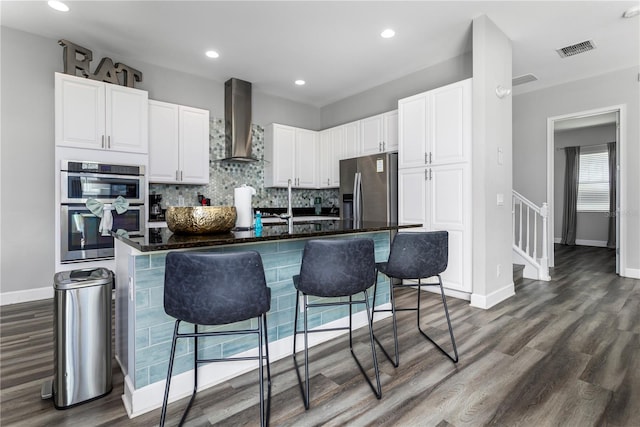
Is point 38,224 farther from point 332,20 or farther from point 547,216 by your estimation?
point 547,216

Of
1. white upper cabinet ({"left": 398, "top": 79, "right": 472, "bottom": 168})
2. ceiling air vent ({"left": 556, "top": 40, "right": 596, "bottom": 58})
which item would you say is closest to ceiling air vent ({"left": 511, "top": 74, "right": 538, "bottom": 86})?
ceiling air vent ({"left": 556, "top": 40, "right": 596, "bottom": 58})

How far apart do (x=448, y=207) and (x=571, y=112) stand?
121 inches

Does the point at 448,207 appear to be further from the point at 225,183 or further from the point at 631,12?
the point at 225,183

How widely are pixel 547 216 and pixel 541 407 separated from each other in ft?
12.8

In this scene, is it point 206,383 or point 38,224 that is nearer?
point 206,383

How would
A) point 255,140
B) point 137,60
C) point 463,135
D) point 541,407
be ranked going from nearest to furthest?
point 541,407, point 463,135, point 137,60, point 255,140

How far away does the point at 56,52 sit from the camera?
141 inches

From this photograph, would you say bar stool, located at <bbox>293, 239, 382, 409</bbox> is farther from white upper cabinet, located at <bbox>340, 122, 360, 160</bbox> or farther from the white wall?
white upper cabinet, located at <bbox>340, 122, 360, 160</bbox>

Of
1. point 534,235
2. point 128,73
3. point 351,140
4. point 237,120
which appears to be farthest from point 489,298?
point 128,73

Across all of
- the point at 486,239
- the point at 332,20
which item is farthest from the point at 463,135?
the point at 332,20

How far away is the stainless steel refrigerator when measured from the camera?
167 inches

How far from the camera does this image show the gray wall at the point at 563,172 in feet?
23.5

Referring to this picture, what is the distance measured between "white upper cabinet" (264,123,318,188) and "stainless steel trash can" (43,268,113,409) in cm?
365

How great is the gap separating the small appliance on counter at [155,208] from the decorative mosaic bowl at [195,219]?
2516 mm
